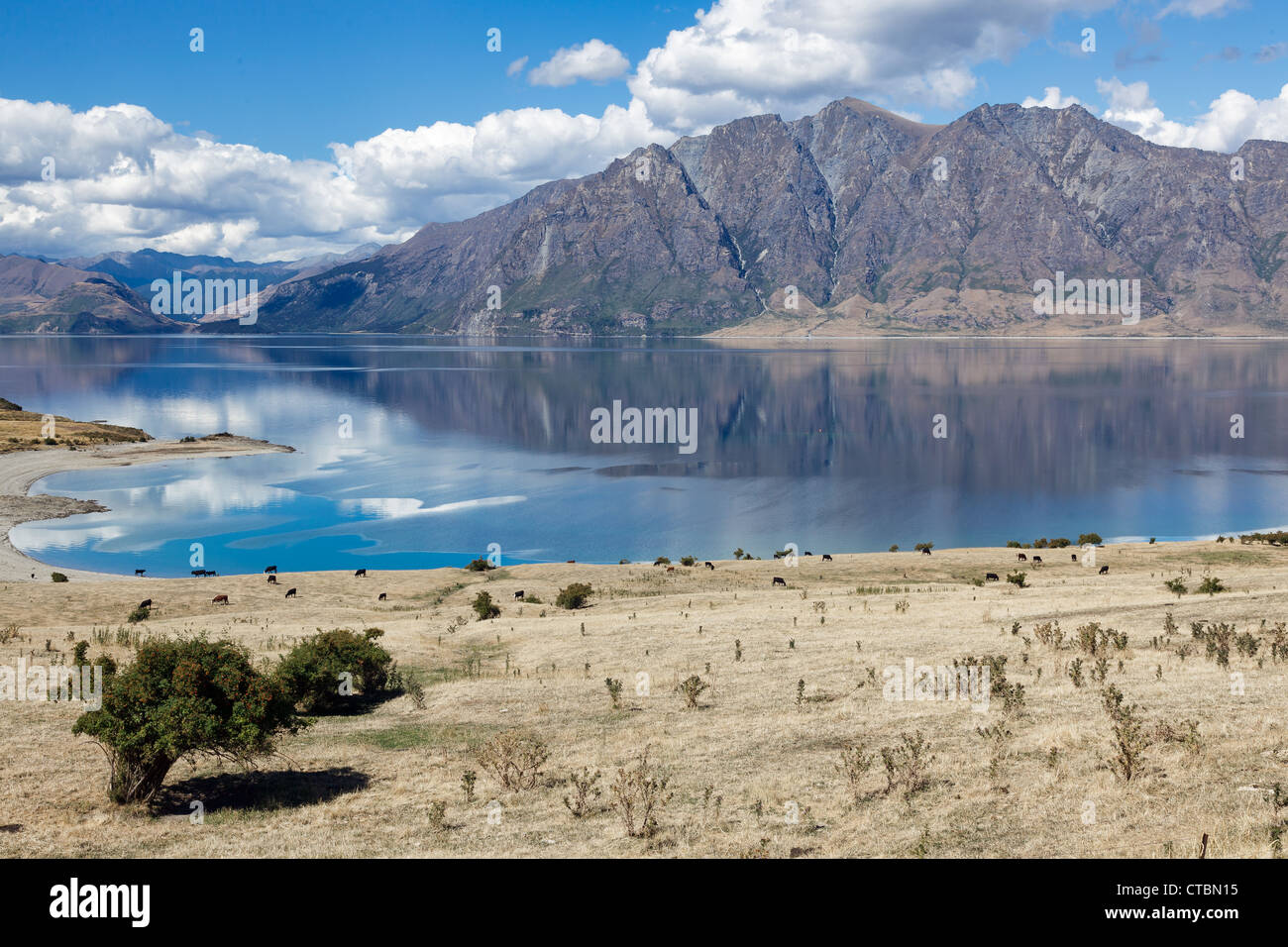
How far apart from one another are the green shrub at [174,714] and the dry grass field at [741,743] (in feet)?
2.97

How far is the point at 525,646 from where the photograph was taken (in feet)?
125

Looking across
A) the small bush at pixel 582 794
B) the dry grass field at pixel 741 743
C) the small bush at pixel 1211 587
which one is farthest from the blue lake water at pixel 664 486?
the small bush at pixel 582 794

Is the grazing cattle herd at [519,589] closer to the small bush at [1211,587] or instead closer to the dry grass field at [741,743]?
the dry grass field at [741,743]

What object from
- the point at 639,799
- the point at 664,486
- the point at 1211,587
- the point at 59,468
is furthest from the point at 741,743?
the point at 59,468

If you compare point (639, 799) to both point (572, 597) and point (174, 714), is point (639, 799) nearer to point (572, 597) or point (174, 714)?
point (174, 714)

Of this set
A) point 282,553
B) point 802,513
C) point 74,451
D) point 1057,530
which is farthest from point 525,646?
point 74,451

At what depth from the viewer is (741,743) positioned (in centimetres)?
2277

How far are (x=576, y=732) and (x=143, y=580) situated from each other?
46163mm

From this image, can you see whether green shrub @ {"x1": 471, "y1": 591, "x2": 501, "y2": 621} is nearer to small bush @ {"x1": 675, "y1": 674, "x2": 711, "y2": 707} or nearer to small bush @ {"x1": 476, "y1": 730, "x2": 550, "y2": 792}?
small bush @ {"x1": 675, "y1": 674, "x2": 711, "y2": 707}

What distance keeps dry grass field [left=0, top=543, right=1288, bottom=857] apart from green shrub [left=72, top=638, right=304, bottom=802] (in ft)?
2.97

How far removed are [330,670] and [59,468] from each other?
351 feet

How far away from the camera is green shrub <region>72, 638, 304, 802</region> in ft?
64.0

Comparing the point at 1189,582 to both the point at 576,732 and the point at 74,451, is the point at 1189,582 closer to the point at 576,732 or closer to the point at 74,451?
the point at 576,732
